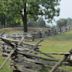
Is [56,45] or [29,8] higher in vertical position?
[29,8]

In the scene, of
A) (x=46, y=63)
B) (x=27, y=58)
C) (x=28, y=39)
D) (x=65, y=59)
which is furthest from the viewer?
(x=28, y=39)

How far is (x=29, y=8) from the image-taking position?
48844 millimetres

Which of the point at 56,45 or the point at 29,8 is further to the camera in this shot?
the point at 29,8

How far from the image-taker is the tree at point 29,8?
46.4m

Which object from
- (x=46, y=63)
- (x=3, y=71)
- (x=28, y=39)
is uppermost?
(x=46, y=63)

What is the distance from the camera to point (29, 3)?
46.7 m

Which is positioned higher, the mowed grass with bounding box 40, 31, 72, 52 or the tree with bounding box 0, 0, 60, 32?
the tree with bounding box 0, 0, 60, 32

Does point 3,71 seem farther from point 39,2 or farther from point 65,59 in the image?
point 39,2

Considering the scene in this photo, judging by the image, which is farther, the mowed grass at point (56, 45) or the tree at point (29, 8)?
the tree at point (29, 8)

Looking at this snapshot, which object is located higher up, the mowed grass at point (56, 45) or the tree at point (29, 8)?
the tree at point (29, 8)

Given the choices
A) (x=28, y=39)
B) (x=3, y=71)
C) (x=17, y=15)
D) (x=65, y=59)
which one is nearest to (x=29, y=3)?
(x=17, y=15)

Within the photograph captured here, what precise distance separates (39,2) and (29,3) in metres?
1.39

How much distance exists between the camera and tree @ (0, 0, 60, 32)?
46.4 m

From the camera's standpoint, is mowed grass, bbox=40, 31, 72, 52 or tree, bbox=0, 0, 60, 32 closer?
mowed grass, bbox=40, 31, 72, 52
